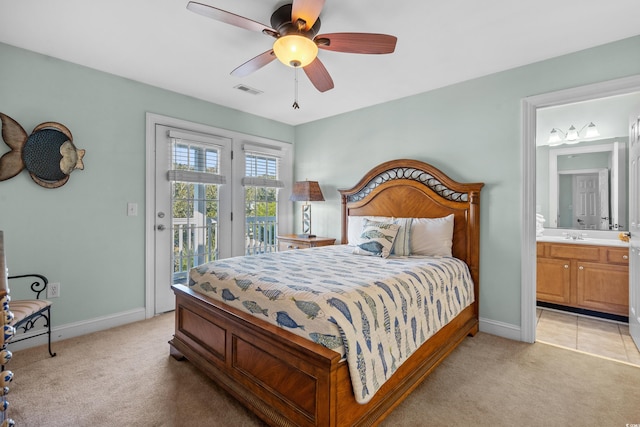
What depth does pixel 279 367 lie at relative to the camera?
1.61m

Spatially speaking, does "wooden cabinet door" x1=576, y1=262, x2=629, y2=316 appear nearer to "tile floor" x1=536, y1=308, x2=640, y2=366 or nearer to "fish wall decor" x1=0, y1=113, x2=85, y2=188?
"tile floor" x1=536, y1=308, x2=640, y2=366

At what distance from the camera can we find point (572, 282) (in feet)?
11.4

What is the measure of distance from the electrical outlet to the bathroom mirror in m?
5.52

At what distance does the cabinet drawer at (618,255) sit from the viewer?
315 cm

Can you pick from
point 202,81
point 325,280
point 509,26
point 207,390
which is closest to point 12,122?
point 202,81

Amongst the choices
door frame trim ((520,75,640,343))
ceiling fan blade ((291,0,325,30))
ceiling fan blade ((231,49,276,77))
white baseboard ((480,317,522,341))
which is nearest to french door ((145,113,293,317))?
ceiling fan blade ((231,49,276,77))

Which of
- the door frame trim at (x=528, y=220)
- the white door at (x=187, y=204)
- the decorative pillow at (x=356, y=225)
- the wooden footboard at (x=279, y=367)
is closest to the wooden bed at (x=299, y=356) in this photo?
the wooden footboard at (x=279, y=367)

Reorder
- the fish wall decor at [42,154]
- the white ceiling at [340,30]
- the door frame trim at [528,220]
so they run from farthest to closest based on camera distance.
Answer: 1. the door frame trim at [528,220]
2. the fish wall decor at [42,154]
3. the white ceiling at [340,30]

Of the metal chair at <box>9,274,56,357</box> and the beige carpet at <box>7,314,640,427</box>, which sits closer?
the beige carpet at <box>7,314,640,427</box>

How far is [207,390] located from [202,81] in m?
2.84

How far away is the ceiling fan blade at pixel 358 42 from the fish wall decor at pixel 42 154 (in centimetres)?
243

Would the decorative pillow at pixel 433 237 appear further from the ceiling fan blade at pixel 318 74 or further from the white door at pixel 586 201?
the white door at pixel 586 201

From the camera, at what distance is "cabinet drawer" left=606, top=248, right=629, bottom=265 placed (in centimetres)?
315

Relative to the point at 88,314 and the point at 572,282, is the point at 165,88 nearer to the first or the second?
the point at 88,314
